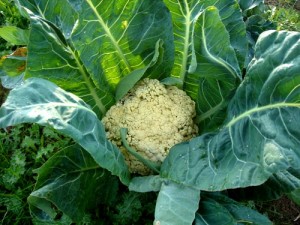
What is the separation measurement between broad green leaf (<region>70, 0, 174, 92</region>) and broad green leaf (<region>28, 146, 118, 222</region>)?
32cm

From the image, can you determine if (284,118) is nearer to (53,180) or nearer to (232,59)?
(232,59)

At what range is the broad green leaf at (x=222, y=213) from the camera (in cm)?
153

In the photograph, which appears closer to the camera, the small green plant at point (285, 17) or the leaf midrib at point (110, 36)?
the leaf midrib at point (110, 36)

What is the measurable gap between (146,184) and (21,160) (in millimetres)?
698

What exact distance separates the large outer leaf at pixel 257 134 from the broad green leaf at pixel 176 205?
0.11 ft

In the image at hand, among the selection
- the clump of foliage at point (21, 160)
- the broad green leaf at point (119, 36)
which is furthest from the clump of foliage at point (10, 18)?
the broad green leaf at point (119, 36)

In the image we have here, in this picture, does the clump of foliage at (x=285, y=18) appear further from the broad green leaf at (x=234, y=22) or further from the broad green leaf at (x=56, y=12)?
the broad green leaf at (x=56, y=12)

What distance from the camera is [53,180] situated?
5.34 ft

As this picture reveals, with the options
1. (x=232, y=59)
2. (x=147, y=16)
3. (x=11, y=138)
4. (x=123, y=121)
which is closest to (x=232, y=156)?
(x=232, y=59)

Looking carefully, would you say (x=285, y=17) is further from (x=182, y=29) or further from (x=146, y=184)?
(x=146, y=184)

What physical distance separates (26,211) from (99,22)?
2.96 feet

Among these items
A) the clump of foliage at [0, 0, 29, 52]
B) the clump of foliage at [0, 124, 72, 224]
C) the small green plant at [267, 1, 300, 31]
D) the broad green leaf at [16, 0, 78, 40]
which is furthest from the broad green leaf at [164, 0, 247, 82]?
the clump of foliage at [0, 0, 29, 52]

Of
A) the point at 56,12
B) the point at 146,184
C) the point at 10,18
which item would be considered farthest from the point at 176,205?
the point at 10,18

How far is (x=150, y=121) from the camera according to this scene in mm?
1773
